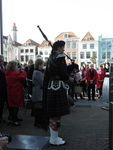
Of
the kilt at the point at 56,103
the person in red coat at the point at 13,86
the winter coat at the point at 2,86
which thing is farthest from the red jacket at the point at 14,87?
the kilt at the point at 56,103

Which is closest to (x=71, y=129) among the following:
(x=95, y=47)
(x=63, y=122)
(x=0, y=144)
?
(x=63, y=122)

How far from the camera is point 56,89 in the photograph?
11.7 ft

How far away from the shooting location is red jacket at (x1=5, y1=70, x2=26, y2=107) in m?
5.16

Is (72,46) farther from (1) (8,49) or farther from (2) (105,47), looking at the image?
(1) (8,49)

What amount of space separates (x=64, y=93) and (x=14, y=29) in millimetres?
82819

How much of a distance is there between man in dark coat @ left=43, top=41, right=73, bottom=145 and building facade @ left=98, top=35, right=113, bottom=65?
163 ft

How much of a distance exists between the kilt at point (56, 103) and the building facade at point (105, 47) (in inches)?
1961

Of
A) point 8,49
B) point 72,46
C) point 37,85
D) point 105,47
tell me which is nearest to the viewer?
point 37,85

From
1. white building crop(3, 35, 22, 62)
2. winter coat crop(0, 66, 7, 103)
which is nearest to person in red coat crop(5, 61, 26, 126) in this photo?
winter coat crop(0, 66, 7, 103)

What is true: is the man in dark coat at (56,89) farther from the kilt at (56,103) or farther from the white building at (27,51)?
the white building at (27,51)

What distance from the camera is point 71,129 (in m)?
4.81

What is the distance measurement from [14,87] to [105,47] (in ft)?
165

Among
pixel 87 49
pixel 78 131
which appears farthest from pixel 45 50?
pixel 78 131

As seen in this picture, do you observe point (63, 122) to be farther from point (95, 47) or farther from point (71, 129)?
point (95, 47)
